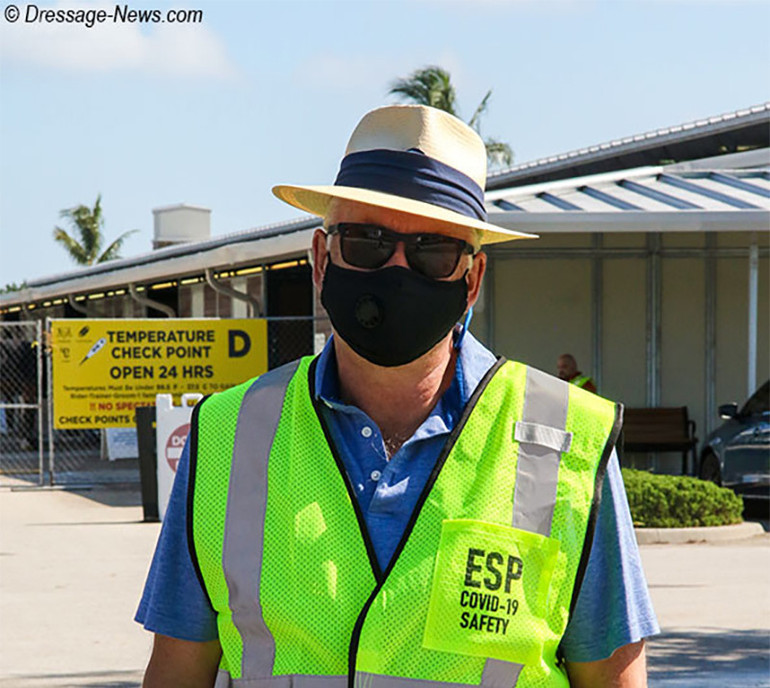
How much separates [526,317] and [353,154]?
1622cm

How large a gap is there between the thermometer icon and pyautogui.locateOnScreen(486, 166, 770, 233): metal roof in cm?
531

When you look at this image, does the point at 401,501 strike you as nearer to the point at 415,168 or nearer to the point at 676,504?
the point at 415,168

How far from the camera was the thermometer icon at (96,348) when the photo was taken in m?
17.8

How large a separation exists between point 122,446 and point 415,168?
1795 centimetres

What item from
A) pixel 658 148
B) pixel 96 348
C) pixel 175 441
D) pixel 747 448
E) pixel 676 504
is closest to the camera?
pixel 676 504

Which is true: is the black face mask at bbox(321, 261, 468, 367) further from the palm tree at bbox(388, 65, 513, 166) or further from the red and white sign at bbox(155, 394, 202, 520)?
the palm tree at bbox(388, 65, 513, 166)

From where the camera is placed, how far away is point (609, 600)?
2240 millimetres

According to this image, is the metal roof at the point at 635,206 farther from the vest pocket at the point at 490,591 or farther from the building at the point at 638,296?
the vest pocket at the point at 490,591

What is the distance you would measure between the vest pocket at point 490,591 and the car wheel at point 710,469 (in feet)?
43.6

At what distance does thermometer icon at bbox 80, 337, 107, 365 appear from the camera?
58.4 ft

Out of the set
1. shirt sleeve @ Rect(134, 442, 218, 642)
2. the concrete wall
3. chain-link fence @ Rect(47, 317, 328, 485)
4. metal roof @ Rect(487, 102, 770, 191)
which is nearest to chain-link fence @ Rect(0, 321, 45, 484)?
chain-link fence @ Rect(47, 317, 328, 485)

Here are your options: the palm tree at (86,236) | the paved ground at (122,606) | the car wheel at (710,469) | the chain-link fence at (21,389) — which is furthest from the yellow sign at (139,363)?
the palm tree at (86,236)

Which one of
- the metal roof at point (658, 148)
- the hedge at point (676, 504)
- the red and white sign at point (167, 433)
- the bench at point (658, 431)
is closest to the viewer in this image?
the hedge at point (676, 504)

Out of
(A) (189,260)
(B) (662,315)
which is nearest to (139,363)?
(A) (189,260)
